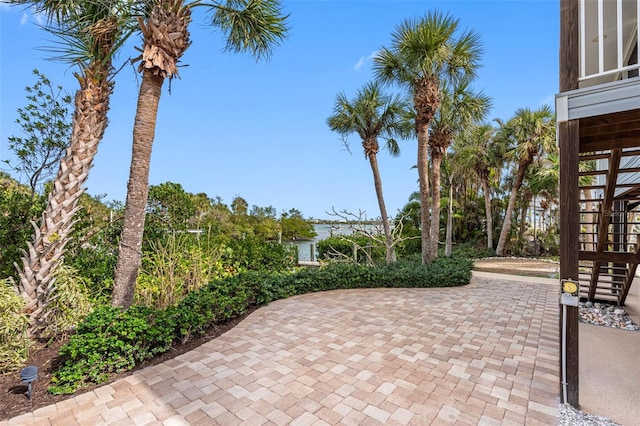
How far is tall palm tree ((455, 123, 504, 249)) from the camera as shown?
1524cm

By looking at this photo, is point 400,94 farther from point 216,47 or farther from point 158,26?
point 158,26

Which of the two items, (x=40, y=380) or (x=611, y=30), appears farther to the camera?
(x=611, y=30)

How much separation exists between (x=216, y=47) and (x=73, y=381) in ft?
17.4

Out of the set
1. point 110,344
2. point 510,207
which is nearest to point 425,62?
point 110,344

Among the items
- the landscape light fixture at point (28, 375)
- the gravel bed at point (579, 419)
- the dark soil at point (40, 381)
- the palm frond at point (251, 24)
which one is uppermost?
the palm frond at point (251, 24)

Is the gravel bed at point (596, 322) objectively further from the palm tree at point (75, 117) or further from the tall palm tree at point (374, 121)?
the palm tree at point (75, 117)

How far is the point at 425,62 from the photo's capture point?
7793mm

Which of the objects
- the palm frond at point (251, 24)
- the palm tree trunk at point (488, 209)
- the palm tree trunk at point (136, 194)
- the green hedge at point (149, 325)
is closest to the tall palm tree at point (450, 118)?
the green hedge at point (149, 325)

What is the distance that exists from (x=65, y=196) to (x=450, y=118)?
9836 millimetres

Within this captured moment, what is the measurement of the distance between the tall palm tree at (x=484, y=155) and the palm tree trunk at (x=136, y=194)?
14.5m

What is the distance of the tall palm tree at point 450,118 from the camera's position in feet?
29.7

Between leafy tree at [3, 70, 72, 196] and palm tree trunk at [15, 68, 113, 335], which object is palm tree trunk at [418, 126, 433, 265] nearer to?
palm tree trunk at [15, 68, 113, 335]

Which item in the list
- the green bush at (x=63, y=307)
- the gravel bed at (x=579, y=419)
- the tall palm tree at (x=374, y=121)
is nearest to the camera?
the gravel bed at (x=579, y=419)

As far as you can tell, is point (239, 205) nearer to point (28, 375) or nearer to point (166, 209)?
point (166, 209)
